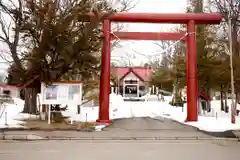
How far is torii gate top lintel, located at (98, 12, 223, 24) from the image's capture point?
22.1m

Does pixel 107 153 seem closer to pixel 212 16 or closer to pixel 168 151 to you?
pixel 168 151

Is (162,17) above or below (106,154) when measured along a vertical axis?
above

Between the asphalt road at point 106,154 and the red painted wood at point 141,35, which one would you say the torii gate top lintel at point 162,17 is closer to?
the red painted wood at point 141,35

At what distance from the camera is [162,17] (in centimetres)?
2211

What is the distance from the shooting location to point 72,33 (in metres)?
21.2

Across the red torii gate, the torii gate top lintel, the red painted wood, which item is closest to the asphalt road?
the red torii gate

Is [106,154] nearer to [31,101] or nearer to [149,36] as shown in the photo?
[149,36]

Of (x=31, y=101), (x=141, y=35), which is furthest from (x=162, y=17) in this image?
(x=31, y=101)

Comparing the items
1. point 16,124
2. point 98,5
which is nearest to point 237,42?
point 98,5

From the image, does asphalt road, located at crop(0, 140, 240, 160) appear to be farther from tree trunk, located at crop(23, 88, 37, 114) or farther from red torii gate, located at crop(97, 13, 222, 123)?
tree trunk, located at crop(23, 88, 37, 114)

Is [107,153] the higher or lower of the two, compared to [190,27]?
lower

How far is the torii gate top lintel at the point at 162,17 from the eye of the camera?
72.5ft

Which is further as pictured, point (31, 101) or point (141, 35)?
point (31, 101)

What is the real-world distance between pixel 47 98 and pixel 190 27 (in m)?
9.91
